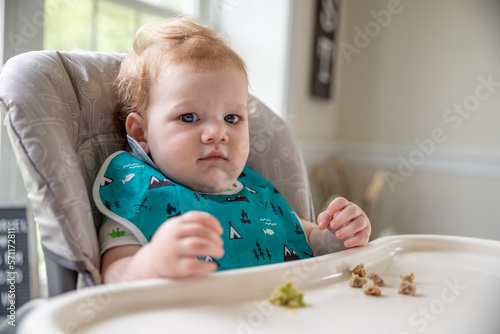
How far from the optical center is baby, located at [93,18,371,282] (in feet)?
2.80

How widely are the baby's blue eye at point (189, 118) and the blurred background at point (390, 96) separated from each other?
1.37 metres

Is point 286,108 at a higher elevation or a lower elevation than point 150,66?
lower

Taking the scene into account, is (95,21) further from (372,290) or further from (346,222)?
(372,290)

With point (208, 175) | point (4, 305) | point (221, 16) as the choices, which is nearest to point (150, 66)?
point (208, 175)

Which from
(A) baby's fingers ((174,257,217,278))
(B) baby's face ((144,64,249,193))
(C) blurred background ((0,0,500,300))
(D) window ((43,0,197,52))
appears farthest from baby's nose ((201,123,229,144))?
(C) blurred background ((0,0,500,300))

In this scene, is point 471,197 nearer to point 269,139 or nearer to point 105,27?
point 269,139

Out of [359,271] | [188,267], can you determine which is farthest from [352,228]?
[188,267]

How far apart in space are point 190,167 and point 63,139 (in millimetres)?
238

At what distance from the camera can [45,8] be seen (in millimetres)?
1487

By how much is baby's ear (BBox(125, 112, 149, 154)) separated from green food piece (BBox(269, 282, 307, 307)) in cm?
51

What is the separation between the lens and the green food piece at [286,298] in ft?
2.06

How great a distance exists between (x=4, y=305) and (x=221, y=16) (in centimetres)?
204

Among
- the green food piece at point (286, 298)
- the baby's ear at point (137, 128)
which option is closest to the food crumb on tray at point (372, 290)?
the green food piece at point (286, 298)

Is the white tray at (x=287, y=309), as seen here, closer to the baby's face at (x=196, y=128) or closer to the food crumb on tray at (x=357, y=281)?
the food crumb on tray at (x=357, y=281)
